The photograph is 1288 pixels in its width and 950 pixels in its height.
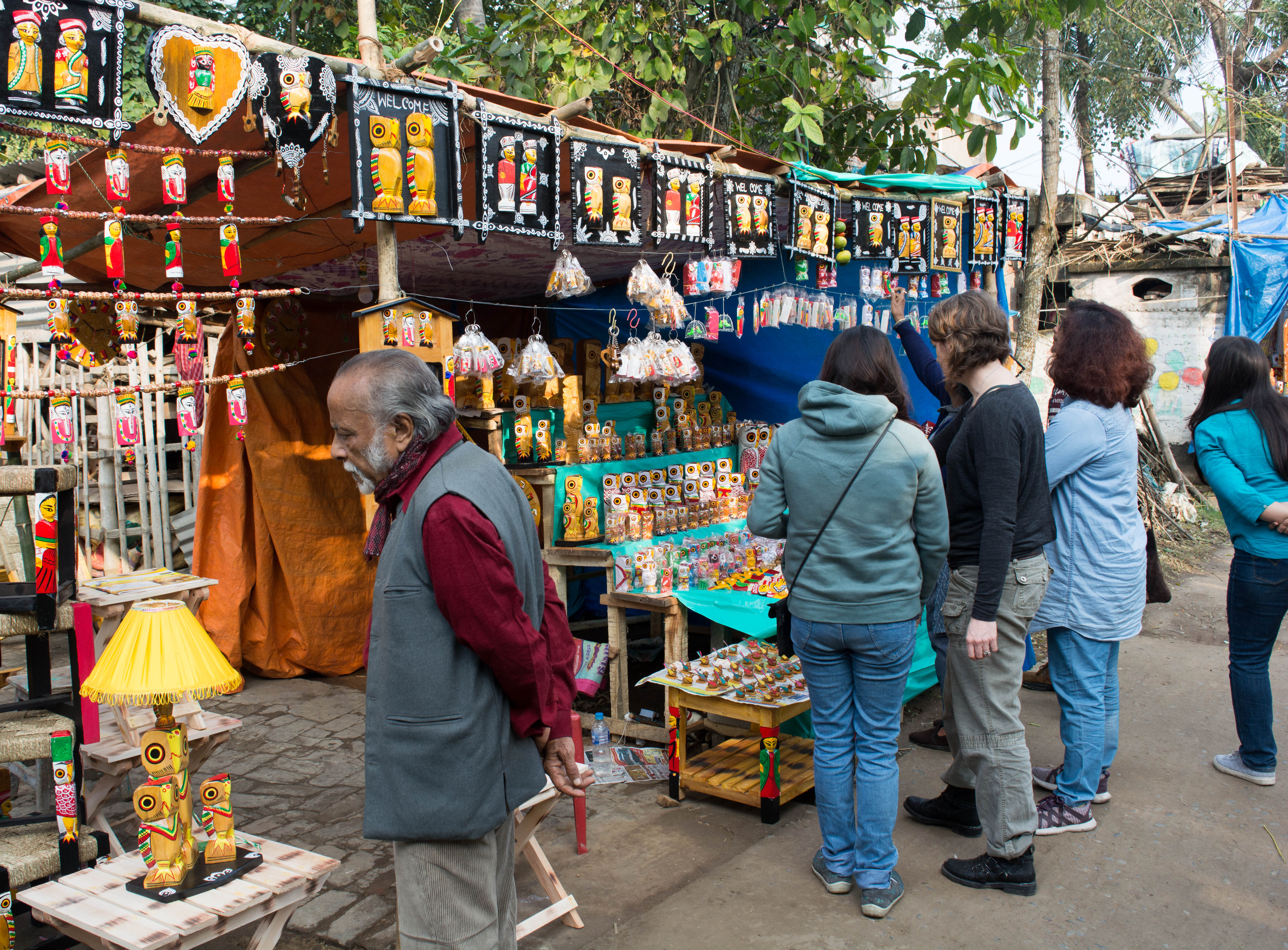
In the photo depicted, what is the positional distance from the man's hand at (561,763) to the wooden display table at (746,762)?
1.49 m

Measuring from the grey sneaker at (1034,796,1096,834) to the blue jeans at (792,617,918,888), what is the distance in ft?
2.49

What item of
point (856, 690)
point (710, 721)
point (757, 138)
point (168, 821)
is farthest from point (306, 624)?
point (757, 138)

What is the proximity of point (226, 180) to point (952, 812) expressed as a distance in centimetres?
317

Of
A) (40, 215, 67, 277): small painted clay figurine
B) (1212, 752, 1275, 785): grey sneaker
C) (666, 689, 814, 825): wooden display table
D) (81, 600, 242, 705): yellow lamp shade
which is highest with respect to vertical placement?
(40, 215, 67, 277): small painted clay figurine

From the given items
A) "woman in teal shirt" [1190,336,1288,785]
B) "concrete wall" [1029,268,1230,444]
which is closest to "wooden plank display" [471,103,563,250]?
"woman in teal shirt" [1190,336,1288,785]

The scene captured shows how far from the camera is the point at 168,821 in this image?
6.98ft

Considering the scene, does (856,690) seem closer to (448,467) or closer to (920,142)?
(448,467)

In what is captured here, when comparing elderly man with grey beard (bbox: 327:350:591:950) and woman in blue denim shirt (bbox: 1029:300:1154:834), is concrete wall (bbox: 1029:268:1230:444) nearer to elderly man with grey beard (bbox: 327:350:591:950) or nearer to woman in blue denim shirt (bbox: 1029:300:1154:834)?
woman in blue denim shirt (bbox: 1029:300:1154:834)

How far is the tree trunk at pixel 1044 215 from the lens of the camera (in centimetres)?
772

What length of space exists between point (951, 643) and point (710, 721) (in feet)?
5.00

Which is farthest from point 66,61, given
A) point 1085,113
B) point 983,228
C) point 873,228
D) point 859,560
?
point 1085,113

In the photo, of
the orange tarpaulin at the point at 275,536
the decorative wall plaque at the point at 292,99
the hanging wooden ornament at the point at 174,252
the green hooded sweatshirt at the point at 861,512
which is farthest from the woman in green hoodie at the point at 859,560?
the orange tarpaulin at the point at 275,536

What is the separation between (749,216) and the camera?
4.15 meters

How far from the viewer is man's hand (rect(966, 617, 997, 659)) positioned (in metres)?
2.56
